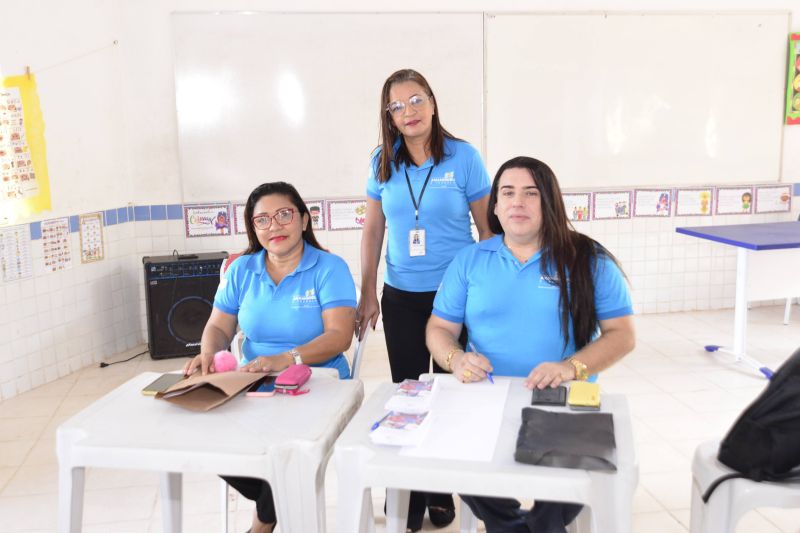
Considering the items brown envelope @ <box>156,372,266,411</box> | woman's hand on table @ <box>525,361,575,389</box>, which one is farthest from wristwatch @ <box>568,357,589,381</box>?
brown envelope @ <box>156,372,266,411</box>

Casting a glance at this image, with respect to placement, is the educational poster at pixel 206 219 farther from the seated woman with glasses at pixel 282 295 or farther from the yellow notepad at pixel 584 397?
the yellow notepad at pixel 584 397

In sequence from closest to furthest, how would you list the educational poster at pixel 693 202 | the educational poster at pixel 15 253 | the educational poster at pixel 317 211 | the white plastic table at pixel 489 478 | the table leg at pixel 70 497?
the white plastic table at pixel 489 478 < the table leg at pixel 70 497 < the educational poster at pixel 15 253 < the educational poster at pixel 317 211 < the educational poster at pixel 693 202

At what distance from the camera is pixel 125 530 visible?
8.81ft

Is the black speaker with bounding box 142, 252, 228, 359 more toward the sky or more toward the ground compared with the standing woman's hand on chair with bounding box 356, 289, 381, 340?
more toward the ground

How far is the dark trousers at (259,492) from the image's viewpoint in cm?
221

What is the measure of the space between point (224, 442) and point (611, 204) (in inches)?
174

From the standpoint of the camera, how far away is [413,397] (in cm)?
180

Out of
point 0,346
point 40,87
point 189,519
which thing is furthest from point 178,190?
point 189,519

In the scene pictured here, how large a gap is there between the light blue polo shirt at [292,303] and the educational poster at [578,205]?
3.34 m

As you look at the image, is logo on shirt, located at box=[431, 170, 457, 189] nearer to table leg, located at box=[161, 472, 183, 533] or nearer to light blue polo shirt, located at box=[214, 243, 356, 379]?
light blue polo shirt, located at box=[214, 243, 356, 379]

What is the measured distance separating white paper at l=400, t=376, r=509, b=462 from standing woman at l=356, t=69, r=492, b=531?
722mm

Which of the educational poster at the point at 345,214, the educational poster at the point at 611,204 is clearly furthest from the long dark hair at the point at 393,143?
the educational poster at the point at 611,204

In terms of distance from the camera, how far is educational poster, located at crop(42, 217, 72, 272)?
4.36 meters

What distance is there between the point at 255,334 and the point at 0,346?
7.90ft
